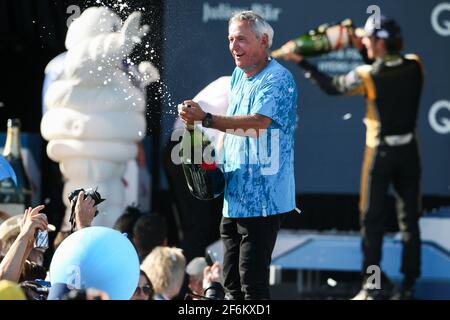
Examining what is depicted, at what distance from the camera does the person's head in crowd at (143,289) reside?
604 centimetres

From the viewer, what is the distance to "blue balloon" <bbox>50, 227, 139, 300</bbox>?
4812mm

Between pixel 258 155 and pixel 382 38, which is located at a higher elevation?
pixel 382 38

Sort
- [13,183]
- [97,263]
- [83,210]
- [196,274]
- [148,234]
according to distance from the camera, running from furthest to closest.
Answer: [13,183] → [148,234] → [196,274] → [83,210] → [97,263]

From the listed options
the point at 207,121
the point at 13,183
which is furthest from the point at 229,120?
the point at 13,183

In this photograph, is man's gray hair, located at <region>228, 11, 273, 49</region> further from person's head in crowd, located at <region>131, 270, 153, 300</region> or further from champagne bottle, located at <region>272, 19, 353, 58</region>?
champagne bottle, located at <region>272, 19, 353, 58</region>

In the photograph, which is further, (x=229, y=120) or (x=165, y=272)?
(x=165, y=272)

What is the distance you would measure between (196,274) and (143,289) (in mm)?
991

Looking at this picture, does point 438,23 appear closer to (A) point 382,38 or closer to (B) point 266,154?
(A) point 382,38

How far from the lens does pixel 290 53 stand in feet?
27.4

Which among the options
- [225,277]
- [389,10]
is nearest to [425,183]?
[389,10]

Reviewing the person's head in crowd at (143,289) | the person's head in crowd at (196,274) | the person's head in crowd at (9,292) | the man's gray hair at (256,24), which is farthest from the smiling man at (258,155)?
the person's head in crowd at (196,274)

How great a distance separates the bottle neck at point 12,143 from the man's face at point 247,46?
3263mm
